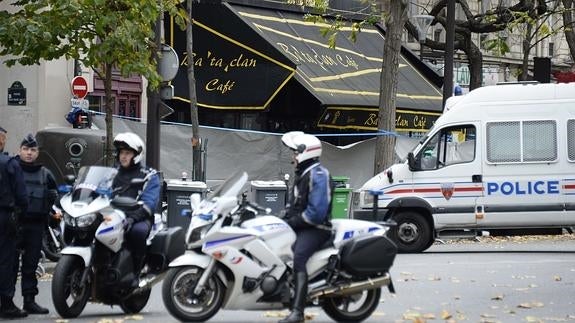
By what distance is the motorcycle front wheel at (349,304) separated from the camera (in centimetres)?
1135

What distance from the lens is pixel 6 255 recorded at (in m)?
12.4

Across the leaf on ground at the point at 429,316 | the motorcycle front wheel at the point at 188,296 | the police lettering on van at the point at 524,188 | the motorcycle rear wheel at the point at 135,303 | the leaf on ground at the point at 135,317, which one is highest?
the police lettering on van at the point at 524,188

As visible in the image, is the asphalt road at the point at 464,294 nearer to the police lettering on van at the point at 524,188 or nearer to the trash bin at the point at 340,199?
the police lettering on van at the point at 524,188

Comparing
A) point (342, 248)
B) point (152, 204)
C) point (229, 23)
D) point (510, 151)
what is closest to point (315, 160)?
point (342, 248)

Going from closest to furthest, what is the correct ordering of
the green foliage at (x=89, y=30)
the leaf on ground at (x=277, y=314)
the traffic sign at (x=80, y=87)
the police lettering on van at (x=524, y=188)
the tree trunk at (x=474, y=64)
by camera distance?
the leaf on ground at (x=277, y=314)
the green foliage at (x=89, y=30)
the police lettering on van at (x=524, y=188)
the traffic sign at (x=80, y=87)
the tree trunk at (x=474, y=64)

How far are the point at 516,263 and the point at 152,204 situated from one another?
25.5 ft

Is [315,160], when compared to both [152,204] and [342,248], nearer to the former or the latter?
[342,248]

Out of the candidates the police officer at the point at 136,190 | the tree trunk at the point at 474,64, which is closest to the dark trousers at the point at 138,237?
the police officer at the point at 136,190

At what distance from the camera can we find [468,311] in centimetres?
1251

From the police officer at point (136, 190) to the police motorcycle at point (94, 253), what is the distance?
10 centimetres

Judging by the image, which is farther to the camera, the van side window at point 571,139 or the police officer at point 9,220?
the van side window at point 571,139

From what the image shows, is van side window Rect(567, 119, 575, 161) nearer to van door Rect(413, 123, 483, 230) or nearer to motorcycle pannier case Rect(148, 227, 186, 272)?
van door Rect(413, 123, 483, 230)

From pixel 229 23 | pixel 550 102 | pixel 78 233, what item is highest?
pixel 229 23

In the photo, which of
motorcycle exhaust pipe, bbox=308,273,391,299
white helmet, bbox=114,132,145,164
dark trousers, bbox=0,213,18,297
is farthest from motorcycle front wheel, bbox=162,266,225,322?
dark trousers, bbox=0,213,18,297
